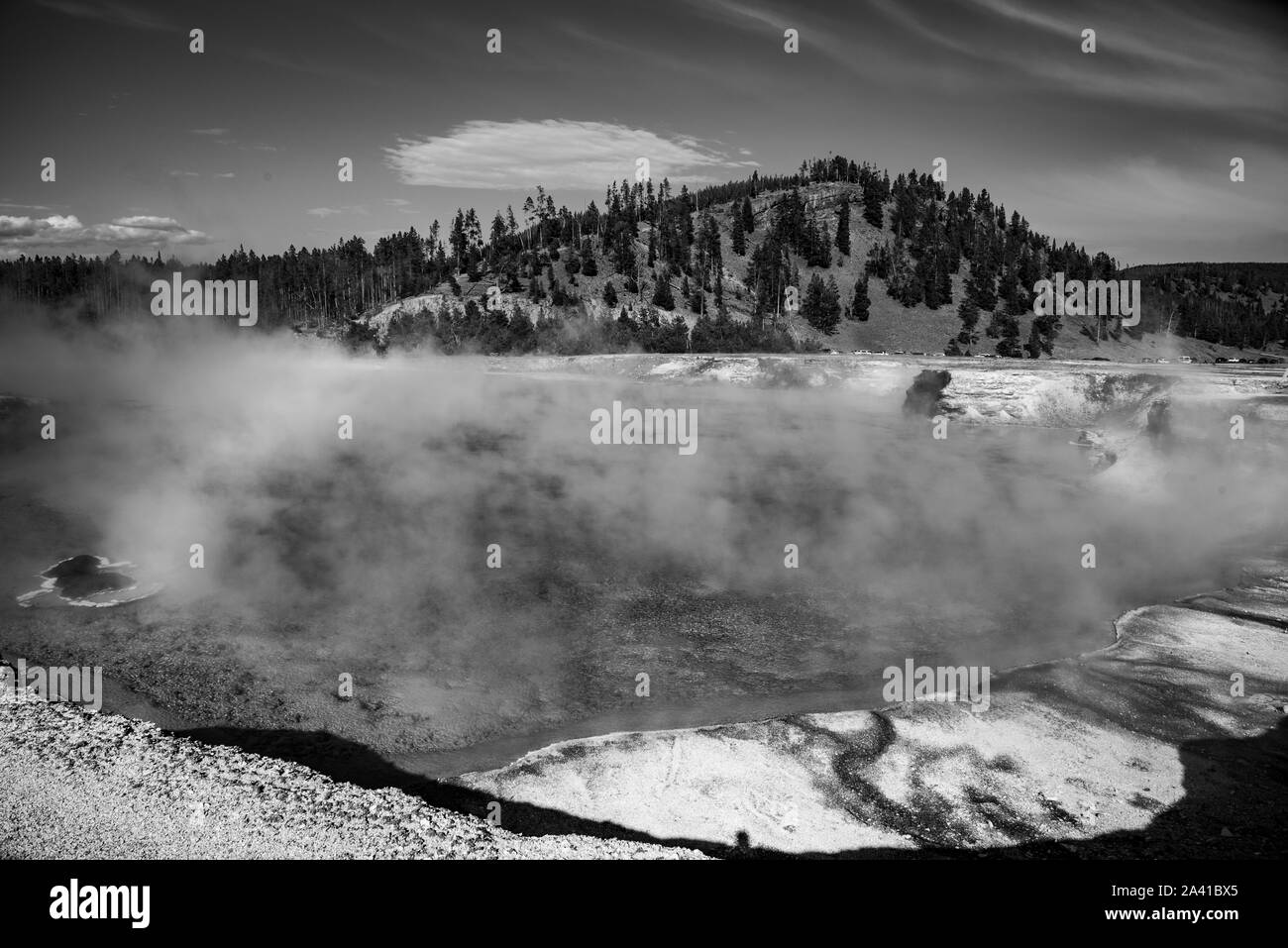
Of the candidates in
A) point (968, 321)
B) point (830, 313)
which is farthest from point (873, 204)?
point (830, 313)

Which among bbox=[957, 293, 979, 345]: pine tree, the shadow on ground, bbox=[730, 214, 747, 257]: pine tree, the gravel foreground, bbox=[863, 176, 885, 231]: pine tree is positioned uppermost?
bbox=[863, 176, 885, 231]: pine tree

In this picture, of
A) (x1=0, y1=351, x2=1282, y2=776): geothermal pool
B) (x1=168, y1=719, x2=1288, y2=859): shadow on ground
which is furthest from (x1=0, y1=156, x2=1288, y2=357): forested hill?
(x1=168, y1=719, x2=1288, y2=859): shadow on ground

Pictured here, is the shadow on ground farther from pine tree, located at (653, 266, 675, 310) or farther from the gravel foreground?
pine tree, located at (653, 266, 675, 310)

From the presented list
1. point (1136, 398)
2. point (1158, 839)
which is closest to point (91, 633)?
point (1158, 839)

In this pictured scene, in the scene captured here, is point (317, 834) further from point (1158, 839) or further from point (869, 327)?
point (869, 327)

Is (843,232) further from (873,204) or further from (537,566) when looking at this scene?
(537,566)

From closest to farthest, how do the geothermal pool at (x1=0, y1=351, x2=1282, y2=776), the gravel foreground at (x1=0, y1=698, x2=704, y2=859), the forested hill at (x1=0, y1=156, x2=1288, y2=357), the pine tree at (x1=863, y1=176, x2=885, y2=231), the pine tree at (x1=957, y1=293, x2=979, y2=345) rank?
the gravel foreground at (x1=0, y1=698, x2=704, y2=859), the geothermal pool at (x1=0, y1=351, x2=1282, y2=776), the forested hill at (x1=0, y1=156, x2=1288, y2=357), the pine tree at (x1=957, y1=293, x2=979, y2=345), the pine tree at (x1=863, y1=176, x2=885, y2=231)
